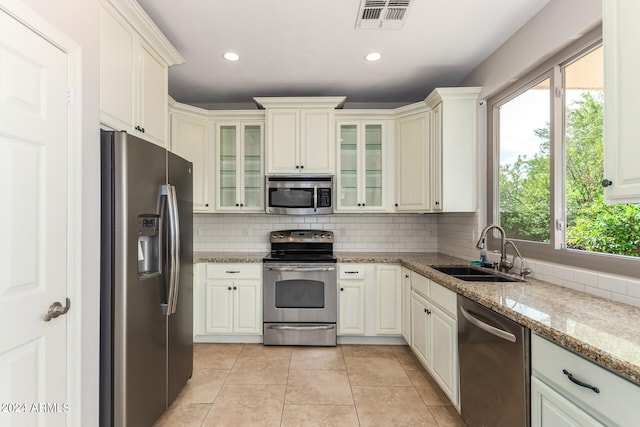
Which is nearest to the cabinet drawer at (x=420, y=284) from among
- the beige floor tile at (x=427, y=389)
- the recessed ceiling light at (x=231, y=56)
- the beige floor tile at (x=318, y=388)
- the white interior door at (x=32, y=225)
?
the beige floor tile at (x=427, y=389)

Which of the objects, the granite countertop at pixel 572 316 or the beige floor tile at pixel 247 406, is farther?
the beige floor tile at pixel 247 406

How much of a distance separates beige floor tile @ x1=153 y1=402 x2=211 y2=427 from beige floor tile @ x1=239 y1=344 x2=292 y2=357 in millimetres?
818

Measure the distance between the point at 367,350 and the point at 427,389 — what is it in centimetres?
80

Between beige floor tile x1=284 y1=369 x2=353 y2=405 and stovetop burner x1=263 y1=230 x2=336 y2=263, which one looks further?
stovetop burner x1=263 y1=230 x2=336 y2=263

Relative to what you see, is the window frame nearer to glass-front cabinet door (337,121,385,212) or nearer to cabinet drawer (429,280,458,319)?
cabinet drawer (429,280,458,319)

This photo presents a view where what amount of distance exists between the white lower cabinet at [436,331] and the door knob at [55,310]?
204cm

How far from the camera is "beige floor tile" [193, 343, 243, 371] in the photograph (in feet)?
9.14

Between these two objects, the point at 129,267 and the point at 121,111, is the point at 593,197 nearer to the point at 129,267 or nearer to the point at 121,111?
the point at 129,267

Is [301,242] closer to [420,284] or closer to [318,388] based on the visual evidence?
[420,284]

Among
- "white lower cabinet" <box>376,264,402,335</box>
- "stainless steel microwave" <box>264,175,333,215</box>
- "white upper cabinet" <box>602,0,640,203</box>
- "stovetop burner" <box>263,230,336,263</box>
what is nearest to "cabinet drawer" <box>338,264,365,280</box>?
"white lower cabinet" <box>376,264,402,335</box>

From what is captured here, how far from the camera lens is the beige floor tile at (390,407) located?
79.5 inches

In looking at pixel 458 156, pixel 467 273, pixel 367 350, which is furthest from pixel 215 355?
pixel 458 156

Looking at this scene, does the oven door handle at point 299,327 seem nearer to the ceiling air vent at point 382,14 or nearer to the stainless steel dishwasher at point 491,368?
the stainless steel dishwasher at point 491,368

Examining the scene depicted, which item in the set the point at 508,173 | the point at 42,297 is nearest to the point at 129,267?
the point at 42,297
